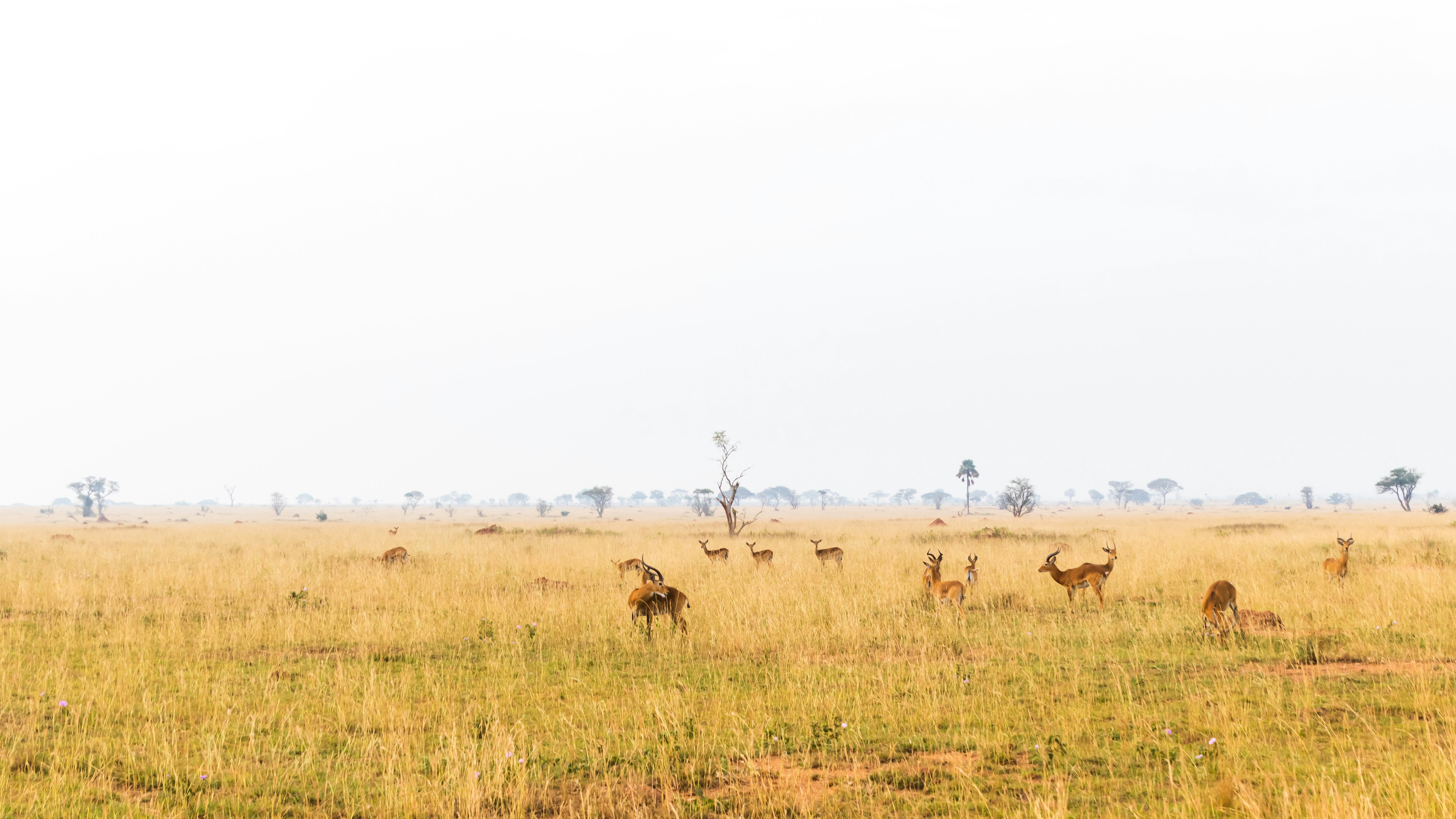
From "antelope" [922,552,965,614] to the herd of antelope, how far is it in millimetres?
12

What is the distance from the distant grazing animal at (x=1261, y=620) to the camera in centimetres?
1135

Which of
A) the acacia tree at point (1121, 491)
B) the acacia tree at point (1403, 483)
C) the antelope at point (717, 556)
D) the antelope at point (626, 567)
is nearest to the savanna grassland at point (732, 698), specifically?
the antelope at point (626, 567)

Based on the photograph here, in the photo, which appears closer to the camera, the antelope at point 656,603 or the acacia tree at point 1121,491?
the antelope at point 656,603

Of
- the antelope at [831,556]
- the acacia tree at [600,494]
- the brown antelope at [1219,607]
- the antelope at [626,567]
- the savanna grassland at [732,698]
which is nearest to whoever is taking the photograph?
the savanna grassland at [732,698]

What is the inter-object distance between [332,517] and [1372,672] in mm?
117795

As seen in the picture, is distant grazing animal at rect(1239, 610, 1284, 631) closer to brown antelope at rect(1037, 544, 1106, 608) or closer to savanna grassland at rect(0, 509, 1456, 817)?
savanna grassland at rect(0, 509, 1456, 817)

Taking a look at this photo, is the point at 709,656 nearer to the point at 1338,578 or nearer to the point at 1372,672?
the point at 1372,672

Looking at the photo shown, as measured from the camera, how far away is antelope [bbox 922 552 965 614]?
1352 centimetres

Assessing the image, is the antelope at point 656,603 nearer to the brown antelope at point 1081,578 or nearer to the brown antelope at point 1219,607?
the brown antelope at point 1081,578

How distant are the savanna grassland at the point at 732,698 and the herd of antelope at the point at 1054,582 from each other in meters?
0.35

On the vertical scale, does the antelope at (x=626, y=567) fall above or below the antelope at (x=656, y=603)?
below

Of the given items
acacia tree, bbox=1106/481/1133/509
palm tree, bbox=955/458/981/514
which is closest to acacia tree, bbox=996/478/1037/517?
palm tree, bbox=955/458/981/514

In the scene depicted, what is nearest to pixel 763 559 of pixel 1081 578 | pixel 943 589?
pixel 943 589

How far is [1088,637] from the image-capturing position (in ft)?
37.1
